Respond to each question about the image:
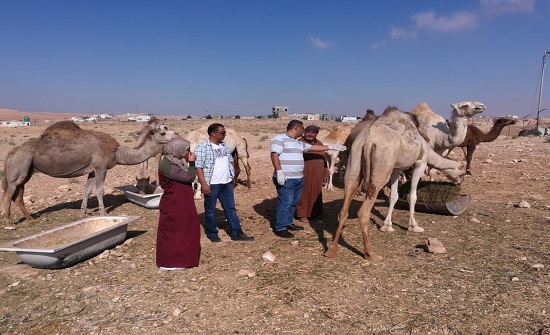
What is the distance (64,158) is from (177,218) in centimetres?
444

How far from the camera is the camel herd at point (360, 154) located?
5.61 m

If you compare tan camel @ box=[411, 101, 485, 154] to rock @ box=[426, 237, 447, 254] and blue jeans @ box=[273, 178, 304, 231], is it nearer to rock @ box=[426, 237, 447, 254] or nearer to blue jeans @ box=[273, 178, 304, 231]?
rock @ box=[426, 237, 447, 254]

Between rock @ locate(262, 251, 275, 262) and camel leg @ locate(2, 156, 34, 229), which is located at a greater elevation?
camel leg @ locate(2, 156, 34, 229)

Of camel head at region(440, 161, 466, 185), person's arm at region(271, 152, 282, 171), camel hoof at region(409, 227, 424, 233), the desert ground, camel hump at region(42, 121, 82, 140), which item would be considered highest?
camel hump at region(42, 121, 82, 140)

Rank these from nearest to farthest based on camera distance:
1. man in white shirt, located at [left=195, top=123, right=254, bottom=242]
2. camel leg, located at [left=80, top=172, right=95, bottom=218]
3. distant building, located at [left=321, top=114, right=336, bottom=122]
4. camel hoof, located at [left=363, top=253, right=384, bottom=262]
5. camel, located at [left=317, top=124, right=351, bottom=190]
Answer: camel hoof, located at [left=363, top=253, right=384, bottom=262], man in white shirt, located at [left=195, top=123, right=254, bottom=242], camel leg, located at [left=80, top=172, right=95, bottom=218], camel, located at [left=317, top=124, right=351, bottom=190], distant building, located at [left=321, top=114, right=336, bottom=122]

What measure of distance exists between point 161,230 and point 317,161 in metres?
3.76

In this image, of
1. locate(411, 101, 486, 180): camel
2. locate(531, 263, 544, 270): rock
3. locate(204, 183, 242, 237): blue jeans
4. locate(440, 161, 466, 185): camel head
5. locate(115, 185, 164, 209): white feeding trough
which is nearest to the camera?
locate(531, 263, 544, 270): rock

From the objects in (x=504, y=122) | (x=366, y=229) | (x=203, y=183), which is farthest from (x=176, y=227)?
(x=504, y=122)

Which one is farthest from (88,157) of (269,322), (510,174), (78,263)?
(510,174)

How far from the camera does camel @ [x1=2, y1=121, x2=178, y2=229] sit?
7.66 metres

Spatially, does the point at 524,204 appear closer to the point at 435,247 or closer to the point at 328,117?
the point at 435,247

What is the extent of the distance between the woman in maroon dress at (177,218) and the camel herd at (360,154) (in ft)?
7.38

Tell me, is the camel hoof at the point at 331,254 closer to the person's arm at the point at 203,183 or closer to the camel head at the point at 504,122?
the person's arm at the point at 203,183

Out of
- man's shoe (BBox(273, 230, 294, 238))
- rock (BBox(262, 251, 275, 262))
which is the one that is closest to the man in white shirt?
man's shoe (BBox(273, 230, 294, 238))
